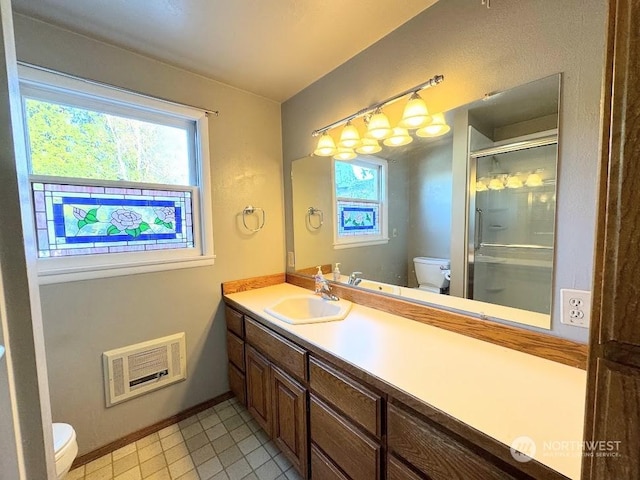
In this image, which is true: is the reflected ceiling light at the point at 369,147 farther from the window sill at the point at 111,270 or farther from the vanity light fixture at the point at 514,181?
the window sill at the point at 111,270

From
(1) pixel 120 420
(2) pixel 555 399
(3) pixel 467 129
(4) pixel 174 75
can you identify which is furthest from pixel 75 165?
(2) pixel 555 399

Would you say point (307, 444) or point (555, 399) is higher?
point (555, 399)

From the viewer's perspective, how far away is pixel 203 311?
6.40 ft

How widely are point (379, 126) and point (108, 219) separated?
1679mm

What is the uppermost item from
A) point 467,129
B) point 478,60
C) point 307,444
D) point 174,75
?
point 174,75

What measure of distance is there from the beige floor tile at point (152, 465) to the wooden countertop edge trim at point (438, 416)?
1.20 meters

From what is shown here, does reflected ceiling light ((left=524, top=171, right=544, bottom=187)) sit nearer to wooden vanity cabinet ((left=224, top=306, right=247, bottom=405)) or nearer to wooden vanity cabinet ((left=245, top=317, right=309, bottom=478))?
wooden vanity cabinet ((left=245, top=317, right=309, bottom=478))

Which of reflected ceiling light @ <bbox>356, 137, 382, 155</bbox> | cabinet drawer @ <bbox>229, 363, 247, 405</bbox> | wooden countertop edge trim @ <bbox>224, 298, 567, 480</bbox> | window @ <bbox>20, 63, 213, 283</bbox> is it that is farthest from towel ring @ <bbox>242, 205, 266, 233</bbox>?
wooden countertop edge trim @ <bbox>224, 298, 567, 480</bbox>

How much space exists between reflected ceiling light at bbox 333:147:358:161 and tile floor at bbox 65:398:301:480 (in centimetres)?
194

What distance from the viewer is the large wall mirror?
1.08m

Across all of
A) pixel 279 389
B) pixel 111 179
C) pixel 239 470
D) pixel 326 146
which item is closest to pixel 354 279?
pixel 279 389

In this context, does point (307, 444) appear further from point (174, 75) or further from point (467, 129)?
point (174, 75)

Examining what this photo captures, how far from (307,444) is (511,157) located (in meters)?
1.61

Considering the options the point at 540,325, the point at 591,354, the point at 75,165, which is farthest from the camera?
the point at 75,165
